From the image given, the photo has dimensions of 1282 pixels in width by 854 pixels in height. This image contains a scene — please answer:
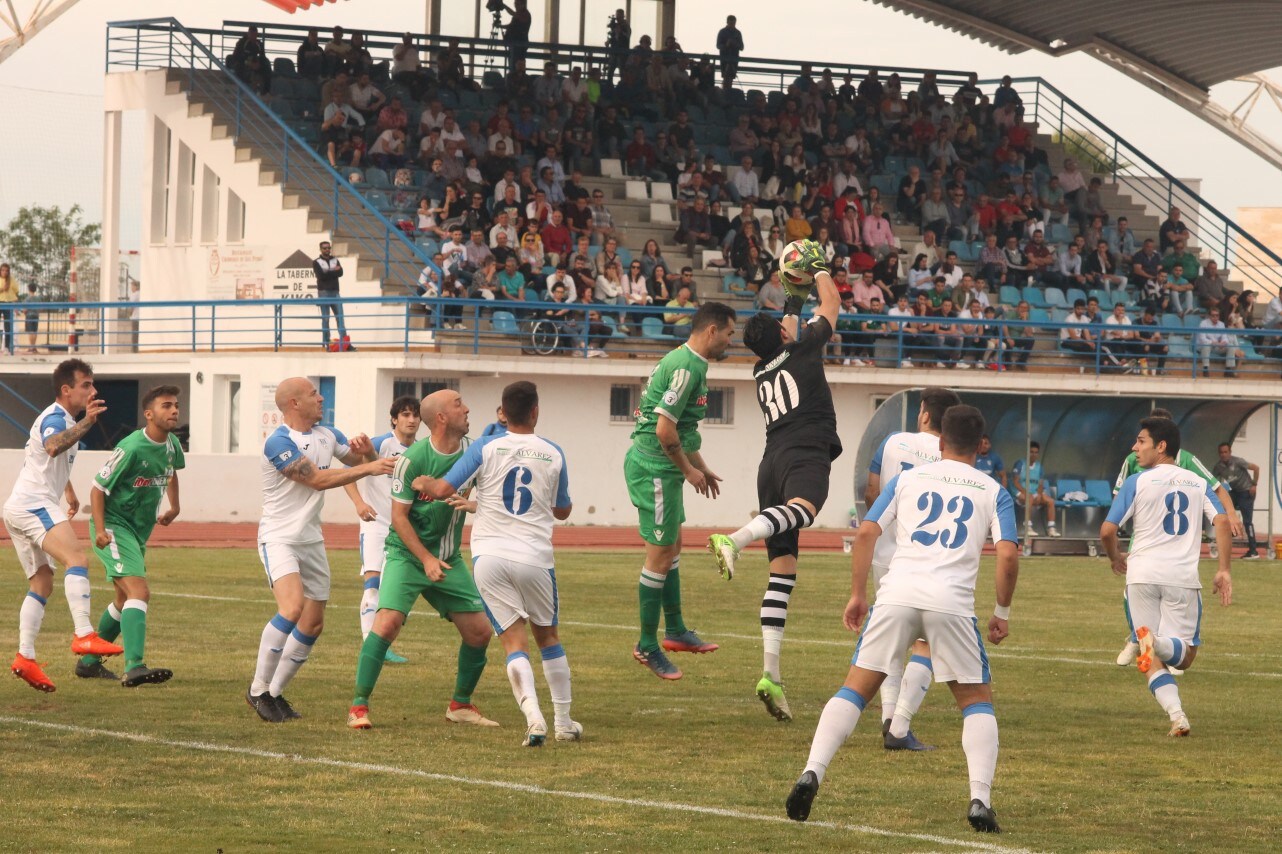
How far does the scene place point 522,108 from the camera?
1463 inches

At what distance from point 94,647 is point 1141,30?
113ft

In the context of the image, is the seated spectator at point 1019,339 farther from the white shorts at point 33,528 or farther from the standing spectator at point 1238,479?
the white shorts at point 33,528

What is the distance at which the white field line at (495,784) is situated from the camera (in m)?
7.79

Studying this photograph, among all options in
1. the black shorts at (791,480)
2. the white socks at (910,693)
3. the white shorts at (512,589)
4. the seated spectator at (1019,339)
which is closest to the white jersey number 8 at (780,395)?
the black shorts at (791,480)

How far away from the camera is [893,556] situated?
9484mm

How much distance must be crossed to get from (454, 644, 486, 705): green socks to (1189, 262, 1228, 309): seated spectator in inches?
1242

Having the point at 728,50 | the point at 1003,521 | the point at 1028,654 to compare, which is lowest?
the point at 1028,654

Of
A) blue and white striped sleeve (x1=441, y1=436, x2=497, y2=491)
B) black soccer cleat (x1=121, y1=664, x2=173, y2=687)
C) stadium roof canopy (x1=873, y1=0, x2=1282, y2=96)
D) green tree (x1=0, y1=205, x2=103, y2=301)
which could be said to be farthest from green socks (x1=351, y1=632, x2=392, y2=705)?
green tree (x1=0, y1=205, x2=103, y2=301)

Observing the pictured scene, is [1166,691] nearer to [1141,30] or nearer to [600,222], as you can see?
[600,222]

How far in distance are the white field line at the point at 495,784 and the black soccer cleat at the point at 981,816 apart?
0.32ft

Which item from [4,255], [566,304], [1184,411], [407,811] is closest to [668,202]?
[566,304]

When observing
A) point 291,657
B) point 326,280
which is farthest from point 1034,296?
point 291,657

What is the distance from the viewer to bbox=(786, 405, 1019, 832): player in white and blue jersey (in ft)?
25.6

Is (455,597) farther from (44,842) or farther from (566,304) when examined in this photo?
(566,304)
